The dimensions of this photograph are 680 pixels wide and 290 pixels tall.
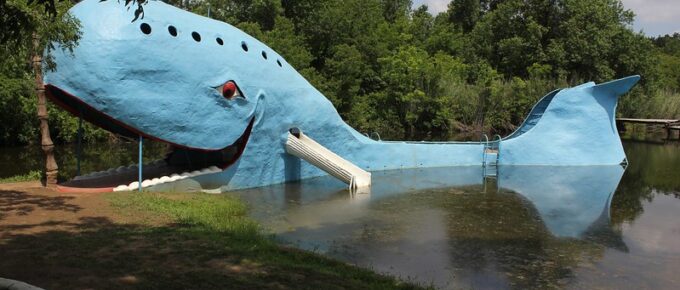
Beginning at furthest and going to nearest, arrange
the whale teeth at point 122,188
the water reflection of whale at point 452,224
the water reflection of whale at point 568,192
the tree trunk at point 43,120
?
the water reflection of whale at point 568,192 → the whale teeth at point 122,188 → the tree trunk at point 43,120 → the water reflection of whale at point 452,224

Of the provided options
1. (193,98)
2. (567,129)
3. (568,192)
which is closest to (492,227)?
(568,192)

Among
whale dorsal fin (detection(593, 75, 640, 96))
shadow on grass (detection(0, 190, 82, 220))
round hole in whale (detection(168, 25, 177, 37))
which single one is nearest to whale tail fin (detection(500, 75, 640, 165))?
whale dorsal fin (detection(593, 75, 640, 96))

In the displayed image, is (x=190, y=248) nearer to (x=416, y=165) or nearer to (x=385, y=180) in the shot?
(x=385, y=180)

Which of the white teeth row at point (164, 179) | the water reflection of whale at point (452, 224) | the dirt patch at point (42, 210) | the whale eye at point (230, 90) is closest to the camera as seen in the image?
the dirt patch at point (42, 210)

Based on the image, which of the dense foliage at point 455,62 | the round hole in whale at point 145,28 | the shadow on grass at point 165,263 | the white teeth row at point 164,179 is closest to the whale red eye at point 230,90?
the white teeth row at point 164,179

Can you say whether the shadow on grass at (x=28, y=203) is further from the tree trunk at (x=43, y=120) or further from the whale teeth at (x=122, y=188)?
the whale teeth at (x=122, y=188)

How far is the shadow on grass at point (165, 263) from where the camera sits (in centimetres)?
567

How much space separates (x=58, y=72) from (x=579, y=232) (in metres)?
10.5

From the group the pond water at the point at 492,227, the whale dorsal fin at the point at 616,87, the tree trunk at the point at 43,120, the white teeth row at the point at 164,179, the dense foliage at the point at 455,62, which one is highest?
the dense foliage at the point at 455,62

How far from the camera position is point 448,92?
38125 millimetres

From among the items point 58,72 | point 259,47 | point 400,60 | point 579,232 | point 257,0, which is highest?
point 257,0

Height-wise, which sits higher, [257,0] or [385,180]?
[257,0]

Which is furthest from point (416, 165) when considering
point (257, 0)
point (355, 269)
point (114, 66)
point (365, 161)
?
point (257, 0)

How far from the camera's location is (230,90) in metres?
12.9
